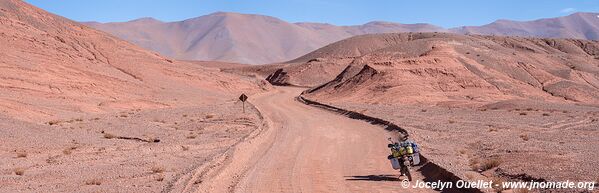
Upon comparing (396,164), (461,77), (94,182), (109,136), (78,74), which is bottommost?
(461,77)

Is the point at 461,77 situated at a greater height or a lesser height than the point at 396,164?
lesser

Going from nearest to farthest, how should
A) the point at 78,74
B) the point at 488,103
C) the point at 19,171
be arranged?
the point at 19,171 < the point at 488,103 < the point at 78,74

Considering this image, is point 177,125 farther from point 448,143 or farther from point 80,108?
point 448,143

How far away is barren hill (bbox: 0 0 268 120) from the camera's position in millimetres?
41844

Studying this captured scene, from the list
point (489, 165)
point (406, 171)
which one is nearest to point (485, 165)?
point (489, 165)

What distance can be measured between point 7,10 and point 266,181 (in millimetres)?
56867

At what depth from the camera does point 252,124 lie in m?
31.7

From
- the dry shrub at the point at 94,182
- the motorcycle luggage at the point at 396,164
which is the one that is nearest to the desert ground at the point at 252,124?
the dry shrub at the point at 94,182

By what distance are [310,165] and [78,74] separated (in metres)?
41.6

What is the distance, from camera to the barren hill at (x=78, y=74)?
41844 millimetres

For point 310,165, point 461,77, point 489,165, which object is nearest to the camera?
point 489,165

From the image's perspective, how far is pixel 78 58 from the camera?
2250 inches

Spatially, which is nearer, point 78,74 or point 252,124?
point 252,124

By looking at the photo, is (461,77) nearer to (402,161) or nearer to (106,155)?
(106,155)
